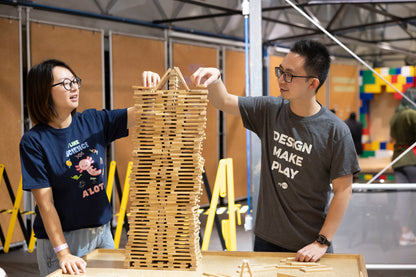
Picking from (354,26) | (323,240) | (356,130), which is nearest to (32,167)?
(323,240)

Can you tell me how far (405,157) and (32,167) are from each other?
3522 millimetres

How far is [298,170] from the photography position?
85.8 inches

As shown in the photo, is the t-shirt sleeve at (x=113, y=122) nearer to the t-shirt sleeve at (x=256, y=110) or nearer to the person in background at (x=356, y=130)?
the t-shirt sleeve at (x=256, y=110)

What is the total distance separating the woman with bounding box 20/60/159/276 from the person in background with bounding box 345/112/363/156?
2.95 m

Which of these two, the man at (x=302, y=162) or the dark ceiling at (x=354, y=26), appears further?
the dark ceiling at (x=354, y=26)

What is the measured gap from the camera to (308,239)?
221 cm

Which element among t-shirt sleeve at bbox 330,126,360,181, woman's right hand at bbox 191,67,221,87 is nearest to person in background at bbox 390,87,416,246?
t-shirt sleeve at bbox 330,126,360,181

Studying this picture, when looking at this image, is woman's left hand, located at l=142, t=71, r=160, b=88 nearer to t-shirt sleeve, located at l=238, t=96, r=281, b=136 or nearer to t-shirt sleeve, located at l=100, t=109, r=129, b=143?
t-shirt sleeve, located at l=100, t=109, r=129, b=143

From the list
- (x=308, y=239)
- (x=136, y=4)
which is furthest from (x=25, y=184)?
(x=136, y=4)

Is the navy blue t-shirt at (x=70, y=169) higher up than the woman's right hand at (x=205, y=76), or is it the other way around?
the woman's right hand at (x=205, y=76)

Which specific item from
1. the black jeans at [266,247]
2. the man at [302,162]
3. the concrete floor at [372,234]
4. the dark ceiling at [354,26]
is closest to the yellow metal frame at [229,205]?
the concrete floor at [372,234]

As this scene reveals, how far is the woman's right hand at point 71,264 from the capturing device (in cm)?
192

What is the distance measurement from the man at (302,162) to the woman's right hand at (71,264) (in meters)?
0.85

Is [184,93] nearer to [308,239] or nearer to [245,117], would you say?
[245,117]
